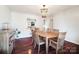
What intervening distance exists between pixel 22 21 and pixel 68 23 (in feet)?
3.17

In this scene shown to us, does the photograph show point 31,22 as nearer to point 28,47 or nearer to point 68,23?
point 28,47

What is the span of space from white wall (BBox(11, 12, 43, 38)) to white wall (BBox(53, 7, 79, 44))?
1.19 feet

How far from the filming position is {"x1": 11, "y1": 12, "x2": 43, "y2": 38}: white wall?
1.68m

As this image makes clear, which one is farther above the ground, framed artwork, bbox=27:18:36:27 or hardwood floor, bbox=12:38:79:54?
framed artwork, bbox=27:18:36:27

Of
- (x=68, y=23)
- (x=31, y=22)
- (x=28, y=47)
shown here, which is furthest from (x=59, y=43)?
(x=31, y=22)

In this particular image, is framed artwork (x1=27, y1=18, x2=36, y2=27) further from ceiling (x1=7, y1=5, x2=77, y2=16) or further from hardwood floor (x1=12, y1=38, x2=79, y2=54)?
hardwood floor (x1=12, y1=38, x2=79, y2=54)

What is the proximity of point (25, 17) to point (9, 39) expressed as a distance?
20.5 inches

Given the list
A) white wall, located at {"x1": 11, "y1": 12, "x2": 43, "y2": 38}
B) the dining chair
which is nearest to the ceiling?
white wall, located at {"x1": 11, "y1": 12, "x2": 43, "y2": 38}

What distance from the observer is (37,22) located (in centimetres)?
177

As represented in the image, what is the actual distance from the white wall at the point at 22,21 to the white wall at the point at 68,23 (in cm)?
36

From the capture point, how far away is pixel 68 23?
6.00 feet

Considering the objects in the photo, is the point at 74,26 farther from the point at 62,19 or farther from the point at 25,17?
the point at 25,17

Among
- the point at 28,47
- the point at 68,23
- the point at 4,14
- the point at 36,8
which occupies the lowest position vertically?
the point at 28,47
